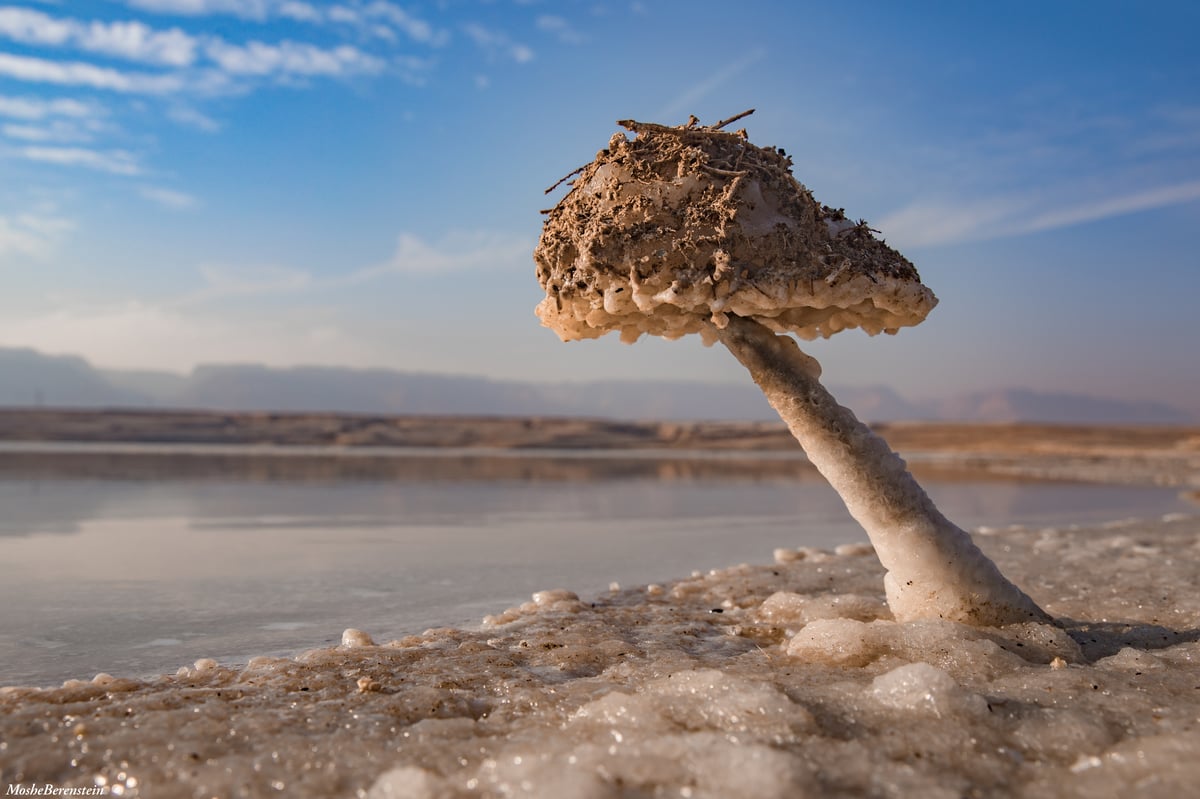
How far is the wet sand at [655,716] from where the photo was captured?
2.11 meters

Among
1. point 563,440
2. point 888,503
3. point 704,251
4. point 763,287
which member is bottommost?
point 563,440

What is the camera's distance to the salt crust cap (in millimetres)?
3469

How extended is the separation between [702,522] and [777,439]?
80.9ft

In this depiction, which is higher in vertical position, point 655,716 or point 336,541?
point 655,716

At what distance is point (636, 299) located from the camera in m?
3.46

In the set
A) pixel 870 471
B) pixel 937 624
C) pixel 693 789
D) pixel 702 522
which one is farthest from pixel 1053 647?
pixel 702 522

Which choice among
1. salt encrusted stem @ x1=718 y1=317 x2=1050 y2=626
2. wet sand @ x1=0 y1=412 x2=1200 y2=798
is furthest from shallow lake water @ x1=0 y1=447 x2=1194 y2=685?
salt encrusted stem @ x1=718 y1=317 x2=1050 y2=626

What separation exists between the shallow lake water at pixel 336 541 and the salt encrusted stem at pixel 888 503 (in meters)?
1.98

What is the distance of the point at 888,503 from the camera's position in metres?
3.78

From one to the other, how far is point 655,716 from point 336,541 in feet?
17.3
